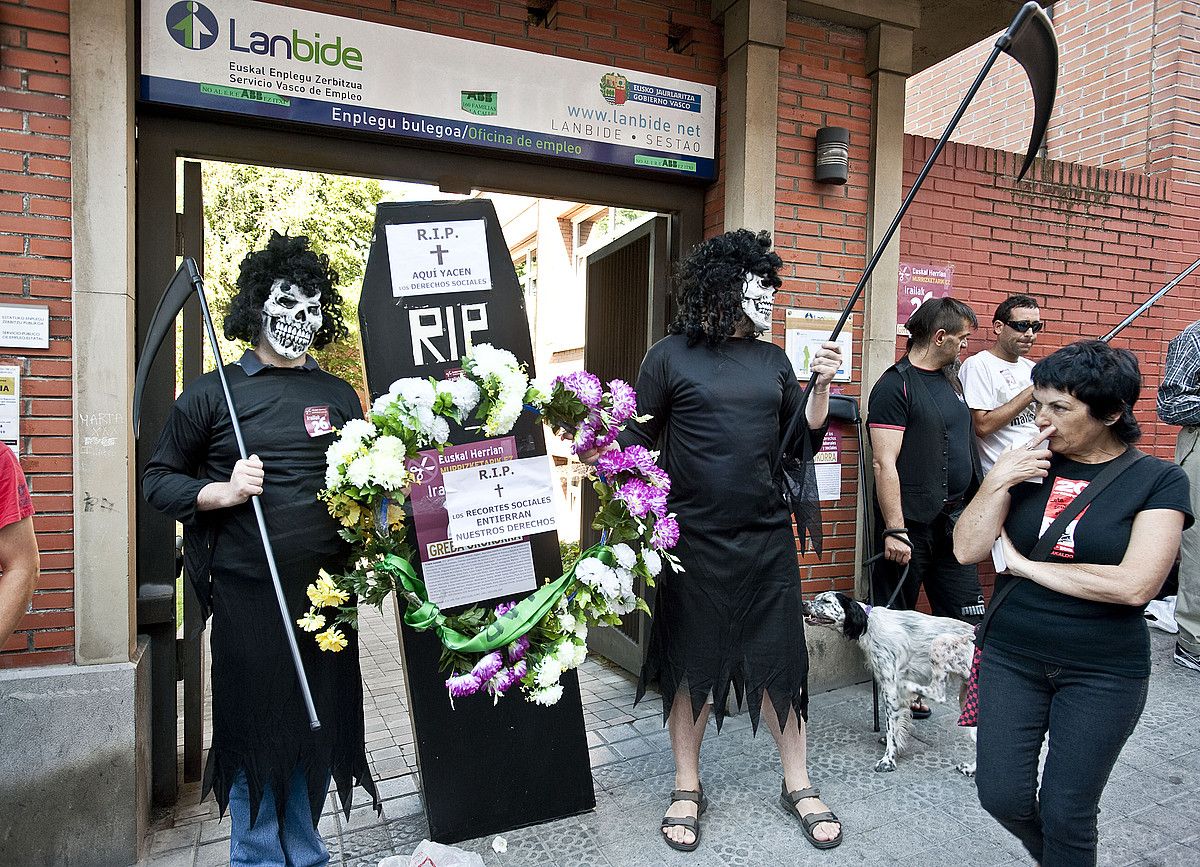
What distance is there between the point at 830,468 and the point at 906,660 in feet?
4.15

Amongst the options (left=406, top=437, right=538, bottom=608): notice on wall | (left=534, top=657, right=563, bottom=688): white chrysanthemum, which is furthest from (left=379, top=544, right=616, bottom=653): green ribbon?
(left=406, top=437, right=538, bottom=608): notice on wall

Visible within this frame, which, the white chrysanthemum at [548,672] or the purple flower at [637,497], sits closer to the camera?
the white chrysanthemum at [548,672]

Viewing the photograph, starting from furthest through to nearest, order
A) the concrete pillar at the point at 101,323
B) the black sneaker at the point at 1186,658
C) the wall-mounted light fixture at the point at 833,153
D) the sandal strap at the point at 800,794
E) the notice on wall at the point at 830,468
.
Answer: the black sneaker at the point at 1186,658
the notice on wall at the point at 830,468
the wall-mounted light fixture at the point at 833,153
the sandal strap at the point at 800,794
the concrete pillar at the point at 101,323

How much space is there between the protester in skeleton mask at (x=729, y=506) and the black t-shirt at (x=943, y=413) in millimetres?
1175

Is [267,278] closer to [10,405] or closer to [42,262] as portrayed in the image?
[42,262]

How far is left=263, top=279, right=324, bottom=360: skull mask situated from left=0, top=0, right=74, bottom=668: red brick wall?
1.06 m

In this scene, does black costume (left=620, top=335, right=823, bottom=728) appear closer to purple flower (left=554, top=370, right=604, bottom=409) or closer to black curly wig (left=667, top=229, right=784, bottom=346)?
black curly wig (left=667, top=229, right=784, bottom=346)

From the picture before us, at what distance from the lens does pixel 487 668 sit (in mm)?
2453

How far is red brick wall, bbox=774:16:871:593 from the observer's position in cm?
445

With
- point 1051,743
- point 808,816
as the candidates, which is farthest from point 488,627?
point 1051,743

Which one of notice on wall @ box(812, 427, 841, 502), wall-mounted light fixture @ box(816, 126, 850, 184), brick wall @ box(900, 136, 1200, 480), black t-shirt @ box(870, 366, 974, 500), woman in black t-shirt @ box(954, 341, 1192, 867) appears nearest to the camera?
woman in black t-shirt @ box(954, 341, 1192, 867)

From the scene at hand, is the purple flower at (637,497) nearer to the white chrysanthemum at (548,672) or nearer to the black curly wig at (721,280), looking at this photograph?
the white chrysanthemum at (548,672)

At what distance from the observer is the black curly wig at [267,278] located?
2543 mm

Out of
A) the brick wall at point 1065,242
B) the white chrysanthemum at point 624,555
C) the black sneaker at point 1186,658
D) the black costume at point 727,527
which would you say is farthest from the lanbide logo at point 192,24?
the black sneaker at point 1186,658
